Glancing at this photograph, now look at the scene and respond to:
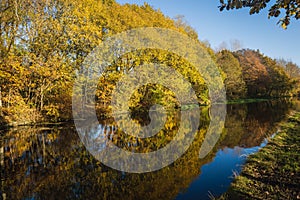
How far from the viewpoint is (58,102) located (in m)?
21.5

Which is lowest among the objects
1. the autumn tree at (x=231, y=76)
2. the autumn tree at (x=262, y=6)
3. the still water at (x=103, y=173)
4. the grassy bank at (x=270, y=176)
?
the still water at (x=103, y=173)

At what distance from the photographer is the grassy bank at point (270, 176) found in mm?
5343

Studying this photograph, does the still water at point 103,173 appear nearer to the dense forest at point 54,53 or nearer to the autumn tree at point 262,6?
the autumn tree at point 262,6

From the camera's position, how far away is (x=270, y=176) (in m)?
6.37

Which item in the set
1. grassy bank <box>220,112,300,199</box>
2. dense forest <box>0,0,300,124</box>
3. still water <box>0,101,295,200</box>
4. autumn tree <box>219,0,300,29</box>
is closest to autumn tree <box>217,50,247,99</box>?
dense forest <box>0,0,300,124</box>

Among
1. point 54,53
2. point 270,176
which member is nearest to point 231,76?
point 54,53

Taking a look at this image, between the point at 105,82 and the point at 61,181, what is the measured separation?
18.3 metres

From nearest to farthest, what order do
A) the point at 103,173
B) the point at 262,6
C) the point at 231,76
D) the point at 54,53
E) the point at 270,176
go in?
1. the point at 262,6
2. the point at 270,176
3. the point at 103,173
4. the point at 54,53
5. the point at 231,76

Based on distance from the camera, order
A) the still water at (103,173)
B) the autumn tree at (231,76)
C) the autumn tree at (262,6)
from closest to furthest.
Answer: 1. the autumn tree at (262,6)
2. the still water at (103,173)
3. the autumn tree at (231,76)

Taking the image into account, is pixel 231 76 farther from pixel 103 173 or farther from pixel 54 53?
pixel 103 173

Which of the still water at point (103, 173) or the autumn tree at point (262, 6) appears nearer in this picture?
the autumn tree at point (262, 6)

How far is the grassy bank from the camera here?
17.5ft

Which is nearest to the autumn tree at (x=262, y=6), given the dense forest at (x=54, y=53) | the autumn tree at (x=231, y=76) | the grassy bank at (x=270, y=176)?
the grassy bank at (x=270, y=176)

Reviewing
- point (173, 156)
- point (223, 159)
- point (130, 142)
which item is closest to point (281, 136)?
point (223, 159)
